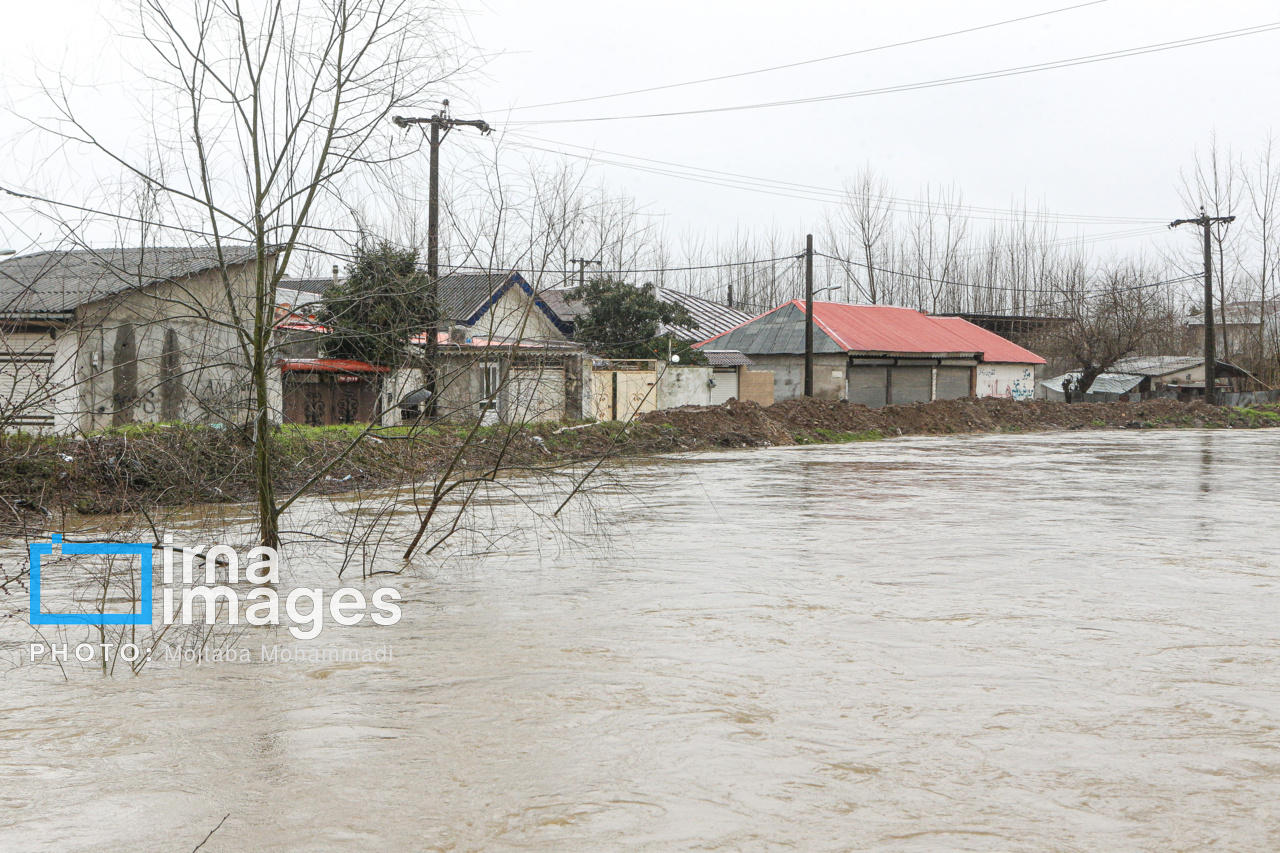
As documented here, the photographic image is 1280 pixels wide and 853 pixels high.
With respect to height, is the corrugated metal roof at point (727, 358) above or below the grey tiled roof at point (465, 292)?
above

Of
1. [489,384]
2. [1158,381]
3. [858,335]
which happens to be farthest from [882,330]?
[489,384]

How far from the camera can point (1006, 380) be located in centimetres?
5256

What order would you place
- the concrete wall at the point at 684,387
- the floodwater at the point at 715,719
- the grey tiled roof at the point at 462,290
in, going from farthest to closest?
the concrete wall at the point at 684,387 → the grey tiled roof at the point at 462,290 → the floodwater at the point at 715,719

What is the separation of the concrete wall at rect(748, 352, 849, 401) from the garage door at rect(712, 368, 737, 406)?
2.91m

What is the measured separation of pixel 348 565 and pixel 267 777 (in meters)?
5.69

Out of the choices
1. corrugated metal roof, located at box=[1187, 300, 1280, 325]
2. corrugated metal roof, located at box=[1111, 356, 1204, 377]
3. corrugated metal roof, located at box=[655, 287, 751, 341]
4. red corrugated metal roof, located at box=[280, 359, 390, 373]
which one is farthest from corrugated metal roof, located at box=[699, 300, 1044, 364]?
red corrugated metal roof, located at box=[280, 359, 390, 373]

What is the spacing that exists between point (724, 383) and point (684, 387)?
5959mm

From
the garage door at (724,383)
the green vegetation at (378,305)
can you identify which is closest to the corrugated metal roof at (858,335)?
the garage door at (724,383)

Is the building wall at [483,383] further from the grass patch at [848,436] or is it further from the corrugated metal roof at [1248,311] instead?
the corrugated metal roof at [1248,311]

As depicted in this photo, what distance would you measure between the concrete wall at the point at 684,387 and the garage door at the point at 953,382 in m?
16.5

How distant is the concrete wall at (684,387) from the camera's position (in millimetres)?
33969

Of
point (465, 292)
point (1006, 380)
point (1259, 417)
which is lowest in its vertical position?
point (1259, 417)

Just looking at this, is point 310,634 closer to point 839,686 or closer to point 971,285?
point 839,686

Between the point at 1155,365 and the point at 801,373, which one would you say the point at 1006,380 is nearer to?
the point at 1155,365
